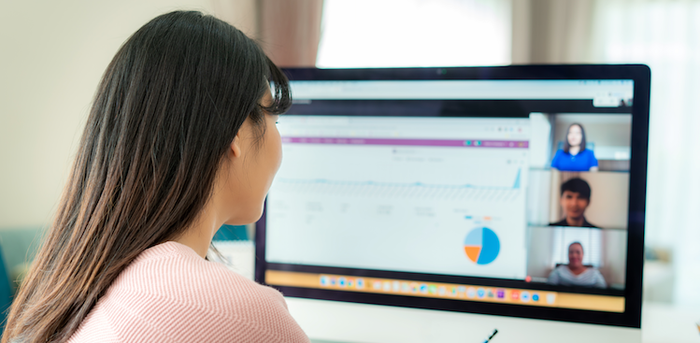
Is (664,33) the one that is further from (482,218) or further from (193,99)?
(193,99)

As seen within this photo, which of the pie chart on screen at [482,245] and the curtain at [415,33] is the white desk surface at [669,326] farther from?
the curtain at [415,33]

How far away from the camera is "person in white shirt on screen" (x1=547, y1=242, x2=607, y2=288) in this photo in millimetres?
560

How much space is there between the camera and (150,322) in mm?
322

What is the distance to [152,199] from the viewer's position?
1.30 feet

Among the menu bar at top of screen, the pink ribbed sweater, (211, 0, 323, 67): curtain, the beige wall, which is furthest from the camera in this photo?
(211, 0, 323, 67): curtain

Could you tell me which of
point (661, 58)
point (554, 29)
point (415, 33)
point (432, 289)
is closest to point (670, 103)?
point (661, 58)

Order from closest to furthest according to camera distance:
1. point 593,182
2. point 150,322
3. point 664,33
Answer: point 150,322 < point 593,182 < point 664,33

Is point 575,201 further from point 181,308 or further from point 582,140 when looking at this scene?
point 181,308

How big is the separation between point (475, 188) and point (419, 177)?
8 centimetres

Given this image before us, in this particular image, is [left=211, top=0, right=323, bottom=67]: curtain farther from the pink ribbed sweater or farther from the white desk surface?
the pink ribbed sweater

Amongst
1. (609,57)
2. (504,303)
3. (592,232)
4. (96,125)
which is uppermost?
(609,57)

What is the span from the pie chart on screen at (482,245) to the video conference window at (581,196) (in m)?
0.06

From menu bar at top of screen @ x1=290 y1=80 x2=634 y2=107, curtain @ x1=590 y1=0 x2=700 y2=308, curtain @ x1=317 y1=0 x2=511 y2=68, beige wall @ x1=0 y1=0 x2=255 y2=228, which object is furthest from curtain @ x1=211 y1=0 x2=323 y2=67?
curtain @ x1=590 y1=0 x2=700 y2=308

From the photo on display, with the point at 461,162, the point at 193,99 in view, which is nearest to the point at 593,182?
the point at 461,162
